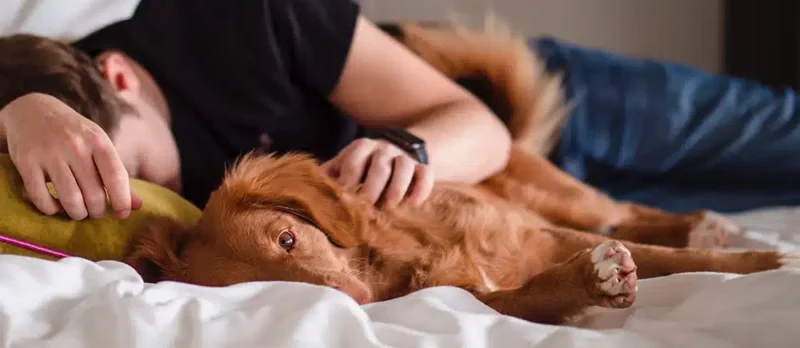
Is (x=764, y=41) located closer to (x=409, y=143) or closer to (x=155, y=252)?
(x=409, y=143)

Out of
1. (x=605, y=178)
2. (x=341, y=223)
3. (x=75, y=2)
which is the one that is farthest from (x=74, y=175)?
(x=605, y=178)

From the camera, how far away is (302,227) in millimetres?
994

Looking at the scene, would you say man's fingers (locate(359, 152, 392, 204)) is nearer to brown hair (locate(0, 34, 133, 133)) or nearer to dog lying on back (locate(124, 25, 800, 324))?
dog lying on back (locate(124, 25, 800, 324))

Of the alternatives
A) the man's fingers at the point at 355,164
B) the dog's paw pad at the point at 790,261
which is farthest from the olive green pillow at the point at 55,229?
the dog's paw pad at the point at 790,261

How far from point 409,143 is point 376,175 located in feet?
0.34

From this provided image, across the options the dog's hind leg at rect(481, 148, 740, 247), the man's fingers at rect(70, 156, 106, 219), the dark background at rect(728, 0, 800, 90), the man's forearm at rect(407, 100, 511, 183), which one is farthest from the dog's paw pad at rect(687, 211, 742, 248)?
the dark background at rect(728, 0, 800, 90)

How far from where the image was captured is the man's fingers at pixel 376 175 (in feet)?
3.48

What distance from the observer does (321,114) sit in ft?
4.98

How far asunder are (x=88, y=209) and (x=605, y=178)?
4.18ft

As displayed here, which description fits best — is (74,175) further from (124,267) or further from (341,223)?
(341,223)

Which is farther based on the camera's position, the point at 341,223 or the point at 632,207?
the point at 632,207

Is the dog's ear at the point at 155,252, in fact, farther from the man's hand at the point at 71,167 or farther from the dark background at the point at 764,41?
the dark background at the point at 764,41

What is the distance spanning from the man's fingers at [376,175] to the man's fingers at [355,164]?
0.04 ft

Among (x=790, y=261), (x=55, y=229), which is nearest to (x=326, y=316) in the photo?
(x=55, y=229)
